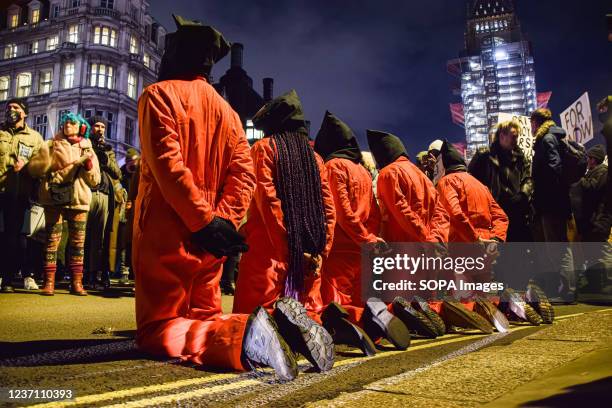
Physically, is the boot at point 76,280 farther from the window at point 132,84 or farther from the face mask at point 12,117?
the window at point 132,84

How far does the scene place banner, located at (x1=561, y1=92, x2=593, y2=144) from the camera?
959cm

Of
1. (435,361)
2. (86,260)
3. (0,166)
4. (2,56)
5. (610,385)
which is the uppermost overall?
(2,56)

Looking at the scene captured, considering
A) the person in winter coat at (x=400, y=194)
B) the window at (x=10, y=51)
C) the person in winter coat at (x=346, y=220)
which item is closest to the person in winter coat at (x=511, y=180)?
the person in winter coat at (x=400, y=194)

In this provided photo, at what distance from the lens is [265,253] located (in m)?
3.20

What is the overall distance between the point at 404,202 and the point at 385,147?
79 centimetres

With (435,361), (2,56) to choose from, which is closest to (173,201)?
(435,361)

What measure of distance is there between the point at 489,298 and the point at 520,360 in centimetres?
293

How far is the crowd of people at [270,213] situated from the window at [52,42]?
42.8m

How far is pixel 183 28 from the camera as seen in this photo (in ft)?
8.38

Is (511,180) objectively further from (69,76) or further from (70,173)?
(69,76)

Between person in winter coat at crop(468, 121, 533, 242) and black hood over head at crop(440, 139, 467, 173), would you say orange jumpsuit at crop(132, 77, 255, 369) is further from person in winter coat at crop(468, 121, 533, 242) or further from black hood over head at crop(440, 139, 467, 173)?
person in winter coat at crop(468, 121, 533, 242)

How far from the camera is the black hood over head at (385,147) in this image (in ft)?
16.1

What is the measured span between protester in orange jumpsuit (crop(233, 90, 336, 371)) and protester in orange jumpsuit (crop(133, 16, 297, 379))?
1.94 ft

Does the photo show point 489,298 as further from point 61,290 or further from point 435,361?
point 61,290
